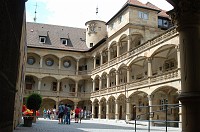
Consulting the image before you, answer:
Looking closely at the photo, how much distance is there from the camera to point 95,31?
5031 cm

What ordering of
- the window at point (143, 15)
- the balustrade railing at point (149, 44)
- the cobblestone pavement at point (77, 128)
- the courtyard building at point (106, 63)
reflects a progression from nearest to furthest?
the cobblestone pavement at point (77, 128) < the balustrade railing at point (149, 44) < the courtyard building at point (106, 63) < the window at point (143, 15)

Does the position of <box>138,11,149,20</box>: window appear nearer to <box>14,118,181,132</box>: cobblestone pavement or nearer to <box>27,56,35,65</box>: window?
<box>14,118,181,132</box>: cobblestone pavement

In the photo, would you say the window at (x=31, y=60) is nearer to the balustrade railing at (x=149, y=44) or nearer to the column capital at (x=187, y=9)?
the balustrade railing at (x=149, y=44)

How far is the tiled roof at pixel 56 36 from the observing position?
162ft

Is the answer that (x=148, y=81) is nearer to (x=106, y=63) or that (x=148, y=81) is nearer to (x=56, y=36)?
(x=106, y=63)

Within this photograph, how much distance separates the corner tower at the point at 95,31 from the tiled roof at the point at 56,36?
187 cm

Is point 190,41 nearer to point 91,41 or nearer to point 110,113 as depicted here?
point 110,113

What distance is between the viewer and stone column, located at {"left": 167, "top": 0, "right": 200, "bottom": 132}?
16.2 feet

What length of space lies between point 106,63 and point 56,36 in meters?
15.3

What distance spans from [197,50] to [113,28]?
115 feet

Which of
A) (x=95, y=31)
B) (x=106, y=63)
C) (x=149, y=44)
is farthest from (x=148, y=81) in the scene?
(x=95, y=31)

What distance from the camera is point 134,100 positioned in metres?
37.7

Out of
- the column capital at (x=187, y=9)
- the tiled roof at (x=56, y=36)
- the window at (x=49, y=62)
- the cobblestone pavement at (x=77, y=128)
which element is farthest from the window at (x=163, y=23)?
the column capital at (x=187, y=9)

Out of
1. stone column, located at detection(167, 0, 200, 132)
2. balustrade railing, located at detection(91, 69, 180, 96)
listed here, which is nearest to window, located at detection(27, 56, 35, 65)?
balustrade railing, located at detection(91, 69, 180, 96)
